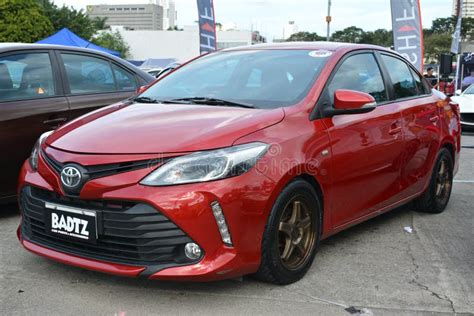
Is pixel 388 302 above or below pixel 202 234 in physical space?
below

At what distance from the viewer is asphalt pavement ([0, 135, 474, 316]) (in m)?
2.96

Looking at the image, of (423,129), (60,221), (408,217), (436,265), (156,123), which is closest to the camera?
(60,221)

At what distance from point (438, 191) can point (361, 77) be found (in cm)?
164

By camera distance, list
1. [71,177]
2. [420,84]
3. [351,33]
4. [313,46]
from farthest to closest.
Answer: [351,33]
[420,84]
[313,46]
[71,177]

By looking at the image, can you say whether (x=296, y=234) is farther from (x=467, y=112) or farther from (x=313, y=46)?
(x=467, y=112)

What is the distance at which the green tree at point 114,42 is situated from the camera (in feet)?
177

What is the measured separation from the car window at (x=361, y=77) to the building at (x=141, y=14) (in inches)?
5315

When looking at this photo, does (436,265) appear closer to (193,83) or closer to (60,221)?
(193,83)

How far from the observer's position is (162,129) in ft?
9.95

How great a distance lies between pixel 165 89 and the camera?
161 inches

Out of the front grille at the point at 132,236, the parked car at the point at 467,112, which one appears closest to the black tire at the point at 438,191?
the front grille at the point at 132,236

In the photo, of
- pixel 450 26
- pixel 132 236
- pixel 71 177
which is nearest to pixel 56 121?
pixel 71 177

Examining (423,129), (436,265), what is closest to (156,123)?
(436,265)

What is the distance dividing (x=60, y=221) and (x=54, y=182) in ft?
0.72
